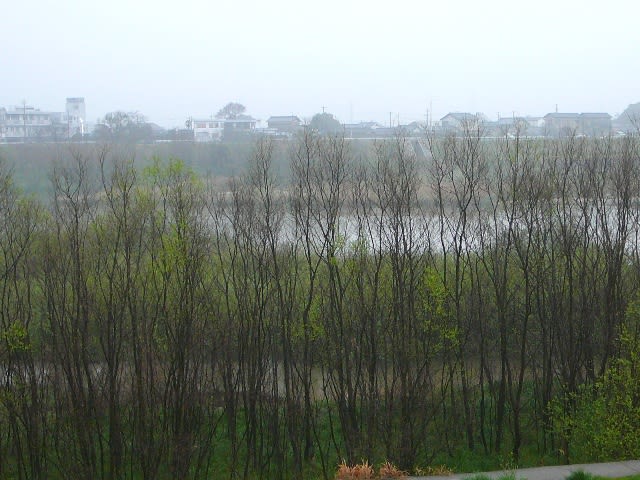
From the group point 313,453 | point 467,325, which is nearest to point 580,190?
point 467,325

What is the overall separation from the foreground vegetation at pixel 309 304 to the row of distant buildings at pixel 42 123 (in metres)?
13.9

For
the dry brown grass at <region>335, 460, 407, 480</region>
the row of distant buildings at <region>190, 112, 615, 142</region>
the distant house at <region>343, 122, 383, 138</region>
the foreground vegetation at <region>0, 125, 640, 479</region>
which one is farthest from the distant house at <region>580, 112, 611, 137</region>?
the dry brown grass at <region>335, 460, 407, 480</region>

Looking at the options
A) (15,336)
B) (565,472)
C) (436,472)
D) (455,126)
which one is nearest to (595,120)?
(455,126)

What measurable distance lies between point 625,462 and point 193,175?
28.7 feet

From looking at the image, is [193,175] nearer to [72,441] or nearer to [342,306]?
[342,306]

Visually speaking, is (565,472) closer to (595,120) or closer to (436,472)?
(436,472)

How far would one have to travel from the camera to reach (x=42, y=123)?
131 feet

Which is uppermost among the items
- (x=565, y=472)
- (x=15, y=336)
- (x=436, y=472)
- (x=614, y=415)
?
(x=15, y=336)

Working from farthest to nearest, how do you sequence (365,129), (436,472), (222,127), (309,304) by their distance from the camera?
(222,127) < (365,129) < (309,304) < (436,472)

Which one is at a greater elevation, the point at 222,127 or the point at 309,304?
the point at 222,127

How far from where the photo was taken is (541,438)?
1526 centimetres

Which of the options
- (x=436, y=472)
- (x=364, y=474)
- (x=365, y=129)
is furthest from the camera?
(x=365, y=129)

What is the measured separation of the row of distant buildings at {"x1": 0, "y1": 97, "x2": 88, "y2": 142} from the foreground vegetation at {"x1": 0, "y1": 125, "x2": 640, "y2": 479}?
13.9 meters

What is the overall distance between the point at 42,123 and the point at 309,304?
98.8 feet
